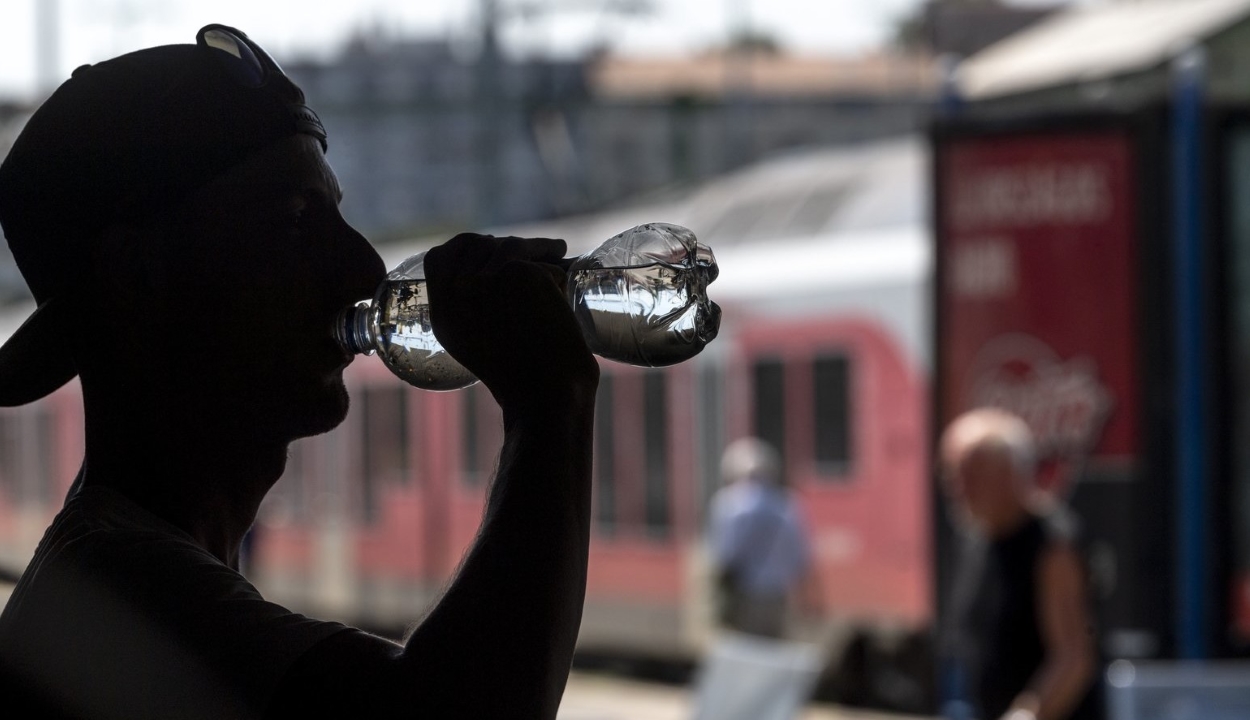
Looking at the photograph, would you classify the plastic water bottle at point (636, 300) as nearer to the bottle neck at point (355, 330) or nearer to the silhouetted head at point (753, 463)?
the bottle neck at point (355, 330)

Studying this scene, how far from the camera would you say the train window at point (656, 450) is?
13.8 m

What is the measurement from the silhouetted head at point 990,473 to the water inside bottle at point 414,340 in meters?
4.06

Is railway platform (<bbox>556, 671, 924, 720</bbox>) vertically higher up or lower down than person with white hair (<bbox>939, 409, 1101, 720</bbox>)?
lower down

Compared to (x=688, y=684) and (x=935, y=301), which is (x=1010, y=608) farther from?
(x=688, y=684)

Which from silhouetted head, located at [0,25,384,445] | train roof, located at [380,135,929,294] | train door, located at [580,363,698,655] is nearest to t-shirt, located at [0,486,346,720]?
silhouetted head, located at [0,25,384,445]

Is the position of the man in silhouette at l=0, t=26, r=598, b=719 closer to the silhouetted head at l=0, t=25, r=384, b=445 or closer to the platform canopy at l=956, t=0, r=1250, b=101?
the silhouetted head at l=0, t=25, r=384, b=445

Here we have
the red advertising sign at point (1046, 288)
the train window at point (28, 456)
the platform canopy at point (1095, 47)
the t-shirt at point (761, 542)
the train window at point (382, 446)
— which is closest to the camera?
the red advertising sign at point (1046, 288)

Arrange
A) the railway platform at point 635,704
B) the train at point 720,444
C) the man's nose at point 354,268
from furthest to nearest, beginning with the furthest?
the train at point 720,444, the railway platform at point 635,704, the man's nose at point 354,268

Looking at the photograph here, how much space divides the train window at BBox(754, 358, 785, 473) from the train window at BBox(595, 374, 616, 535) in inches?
47.4

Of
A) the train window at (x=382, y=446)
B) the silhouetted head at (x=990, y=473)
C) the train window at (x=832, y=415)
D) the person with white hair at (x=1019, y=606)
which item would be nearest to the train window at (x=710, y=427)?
the train window at (x=832, y=415)

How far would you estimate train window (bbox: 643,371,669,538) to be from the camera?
13820 mm

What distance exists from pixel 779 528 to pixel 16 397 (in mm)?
10727

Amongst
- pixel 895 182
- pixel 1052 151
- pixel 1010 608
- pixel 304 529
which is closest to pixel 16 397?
pixel 1010 608

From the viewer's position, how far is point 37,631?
1.15 meters
